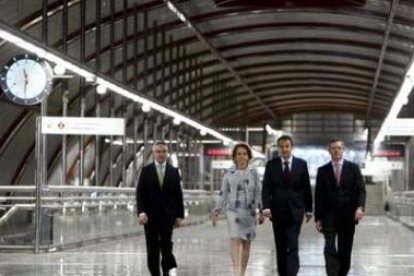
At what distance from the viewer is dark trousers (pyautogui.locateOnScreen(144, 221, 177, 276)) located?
33.8 feet

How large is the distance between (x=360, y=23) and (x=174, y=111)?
6.54 m

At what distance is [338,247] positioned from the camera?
10234 mm

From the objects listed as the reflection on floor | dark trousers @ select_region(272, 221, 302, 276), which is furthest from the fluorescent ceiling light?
dark trousers @ select_region(272, 221, 302, 276)

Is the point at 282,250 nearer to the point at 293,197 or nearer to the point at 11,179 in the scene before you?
the point at 293,197

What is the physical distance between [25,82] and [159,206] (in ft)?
20.5

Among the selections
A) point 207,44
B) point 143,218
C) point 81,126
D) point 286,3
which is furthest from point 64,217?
point 207,44

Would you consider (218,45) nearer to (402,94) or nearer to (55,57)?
(402,94)

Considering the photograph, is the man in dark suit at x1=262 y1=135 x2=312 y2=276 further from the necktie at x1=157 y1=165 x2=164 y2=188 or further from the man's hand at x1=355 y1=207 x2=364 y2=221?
the necktie at x1=157 y1=165 x2=164 y2=188

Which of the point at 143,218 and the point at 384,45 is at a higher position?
the point at 384,45

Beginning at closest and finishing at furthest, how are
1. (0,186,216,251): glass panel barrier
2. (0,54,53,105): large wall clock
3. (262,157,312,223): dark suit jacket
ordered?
1. (262,157,312,223): dark suit jacket
2. (0,54,53,105): large wall clock
3. (0,186,216,251): glass panel barrier

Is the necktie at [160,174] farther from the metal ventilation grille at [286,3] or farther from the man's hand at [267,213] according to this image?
the metal ventilation grille at [286,3]

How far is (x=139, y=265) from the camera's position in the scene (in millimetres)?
13180

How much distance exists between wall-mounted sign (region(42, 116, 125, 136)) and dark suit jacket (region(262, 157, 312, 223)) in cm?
741

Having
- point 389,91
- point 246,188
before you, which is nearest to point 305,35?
point 389,91
